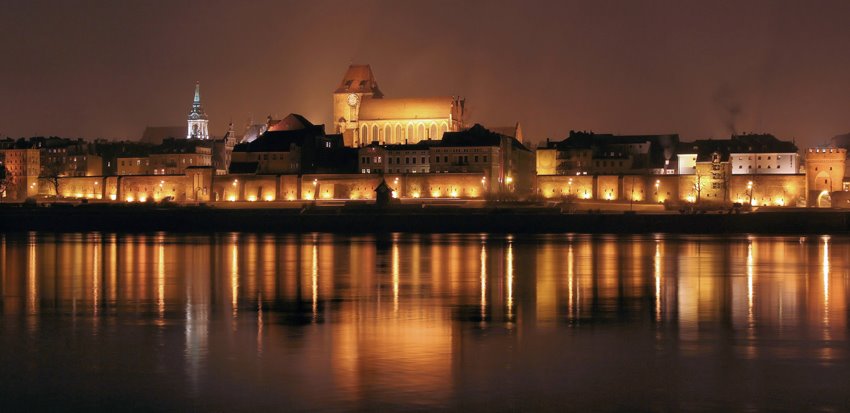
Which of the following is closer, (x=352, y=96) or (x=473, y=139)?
(x=473, y=139)

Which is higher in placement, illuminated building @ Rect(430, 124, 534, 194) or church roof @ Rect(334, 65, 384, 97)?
church roof @ Rect(334, 65, 384, 97)

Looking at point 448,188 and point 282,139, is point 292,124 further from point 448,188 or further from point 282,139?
point 448,188

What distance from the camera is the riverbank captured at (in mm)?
53750

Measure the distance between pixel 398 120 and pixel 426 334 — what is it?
248 feet

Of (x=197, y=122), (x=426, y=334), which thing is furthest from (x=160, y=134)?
(x=426, y=334)

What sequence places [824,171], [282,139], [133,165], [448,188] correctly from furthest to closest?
[133,165], [282,139], [448,188], [824,171]

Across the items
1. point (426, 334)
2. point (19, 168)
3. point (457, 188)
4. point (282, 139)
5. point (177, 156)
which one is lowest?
point (426, 334)

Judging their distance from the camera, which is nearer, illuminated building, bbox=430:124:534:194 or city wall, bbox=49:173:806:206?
city wall, bbox=49:173:806:206

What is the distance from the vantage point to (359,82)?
328 ft

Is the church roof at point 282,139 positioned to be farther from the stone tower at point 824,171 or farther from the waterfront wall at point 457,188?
the stone tower at point 824,171

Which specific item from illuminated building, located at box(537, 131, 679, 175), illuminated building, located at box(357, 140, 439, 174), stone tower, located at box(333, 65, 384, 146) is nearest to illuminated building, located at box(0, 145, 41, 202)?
stone tower, located at box(333, 65, 384, 146)

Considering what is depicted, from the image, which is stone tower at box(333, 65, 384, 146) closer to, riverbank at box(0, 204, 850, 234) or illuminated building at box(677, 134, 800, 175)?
illuminated building at box(677, 134, 800, 175)

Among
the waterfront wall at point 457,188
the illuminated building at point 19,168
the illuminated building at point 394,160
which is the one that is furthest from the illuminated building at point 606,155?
the illuminated building at point 19,168

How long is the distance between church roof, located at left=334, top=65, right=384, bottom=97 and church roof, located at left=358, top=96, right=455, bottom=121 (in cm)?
454
